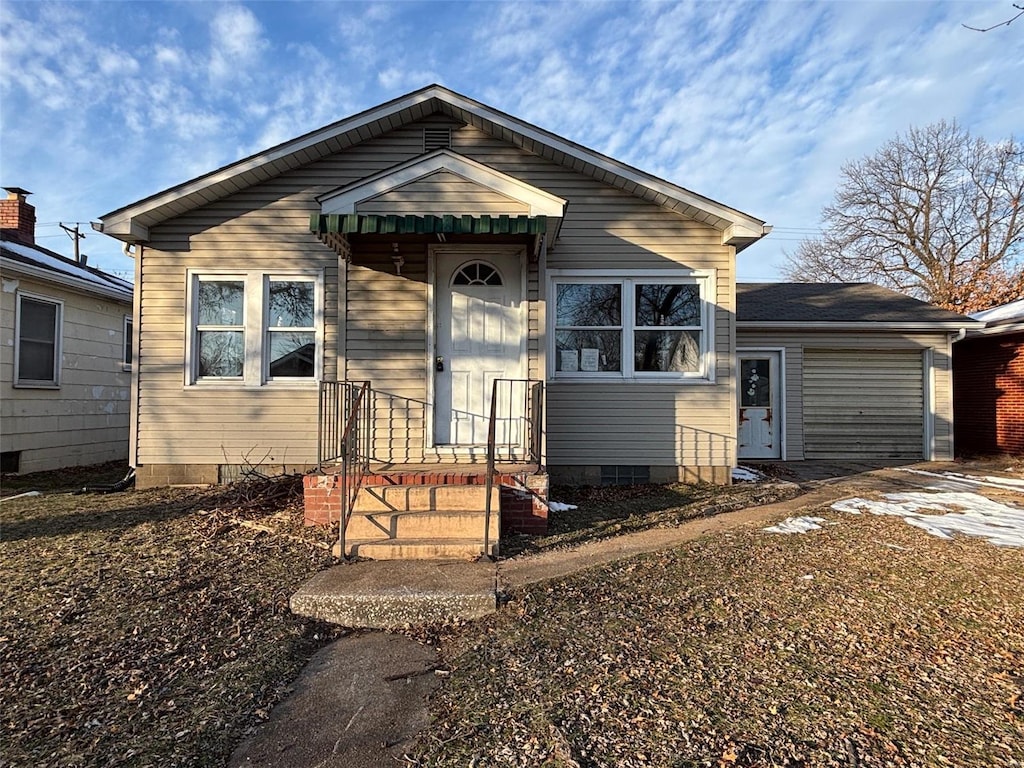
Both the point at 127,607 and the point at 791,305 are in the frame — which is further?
the point at 791,305

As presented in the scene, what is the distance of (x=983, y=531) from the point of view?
5297 millimetres

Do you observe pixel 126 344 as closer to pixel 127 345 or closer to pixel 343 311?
pixel 127 345

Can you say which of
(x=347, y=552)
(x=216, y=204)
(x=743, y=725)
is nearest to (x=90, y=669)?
(x=347, y=552)

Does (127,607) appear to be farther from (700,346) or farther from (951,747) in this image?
(700,346)

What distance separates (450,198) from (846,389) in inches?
335

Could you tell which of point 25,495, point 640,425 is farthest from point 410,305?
point 25,495

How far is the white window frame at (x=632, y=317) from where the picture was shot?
7.22 m

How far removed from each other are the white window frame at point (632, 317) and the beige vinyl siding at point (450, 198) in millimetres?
1465

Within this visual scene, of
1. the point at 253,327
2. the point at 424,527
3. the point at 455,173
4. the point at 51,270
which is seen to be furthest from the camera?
the point at 51,270

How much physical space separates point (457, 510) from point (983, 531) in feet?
16.4

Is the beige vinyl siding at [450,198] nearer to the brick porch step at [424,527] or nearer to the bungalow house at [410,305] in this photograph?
the bungalow house at [410,305]

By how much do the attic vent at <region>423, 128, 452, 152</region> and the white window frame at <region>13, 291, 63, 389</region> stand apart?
21.8 feet

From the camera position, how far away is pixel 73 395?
30.7 feet

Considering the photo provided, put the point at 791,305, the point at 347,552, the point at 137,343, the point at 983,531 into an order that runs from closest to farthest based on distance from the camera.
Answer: the point at 347,552 < the point at 983,531 < the point at 137,343 < the point at 791,305
